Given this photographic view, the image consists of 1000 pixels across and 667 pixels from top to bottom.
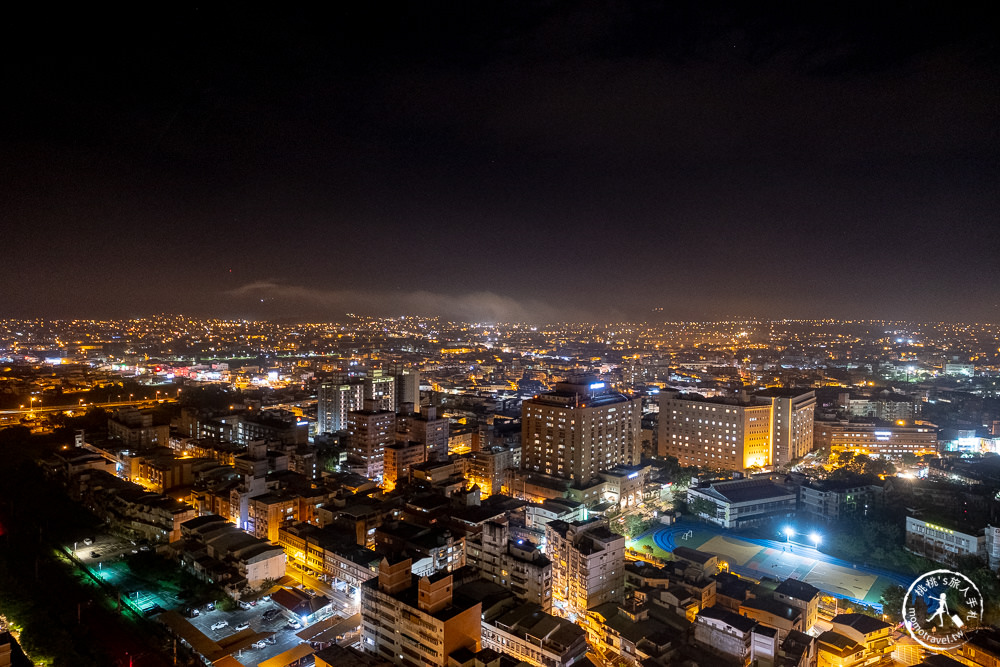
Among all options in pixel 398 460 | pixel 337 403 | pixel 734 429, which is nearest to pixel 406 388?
pixel 337 403

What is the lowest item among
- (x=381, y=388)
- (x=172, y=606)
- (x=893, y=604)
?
(x=172, y=606)

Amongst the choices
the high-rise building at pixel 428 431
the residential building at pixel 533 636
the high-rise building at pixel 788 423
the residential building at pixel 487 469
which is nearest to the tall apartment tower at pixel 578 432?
the residential building at pixel 487 469

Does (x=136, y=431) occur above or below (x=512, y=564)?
above

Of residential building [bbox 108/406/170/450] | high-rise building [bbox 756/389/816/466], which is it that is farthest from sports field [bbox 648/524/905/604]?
residential building [bbox 108/406/170/450]

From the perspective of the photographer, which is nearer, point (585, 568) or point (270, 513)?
point (585, 568)

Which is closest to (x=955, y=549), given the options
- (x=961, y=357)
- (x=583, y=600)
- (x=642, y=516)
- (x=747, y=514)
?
(x=747, y=514)

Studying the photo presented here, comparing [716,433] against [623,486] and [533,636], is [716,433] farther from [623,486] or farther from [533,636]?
[533,636]

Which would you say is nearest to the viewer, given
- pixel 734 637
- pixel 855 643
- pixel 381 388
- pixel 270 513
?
pixel 734 637

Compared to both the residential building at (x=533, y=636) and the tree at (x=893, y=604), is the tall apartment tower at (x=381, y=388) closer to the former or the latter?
the residential building at (x=533, y=636)
